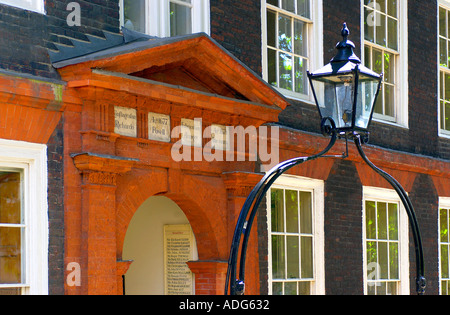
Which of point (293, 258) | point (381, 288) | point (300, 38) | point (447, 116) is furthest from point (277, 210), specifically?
point (447, 116)

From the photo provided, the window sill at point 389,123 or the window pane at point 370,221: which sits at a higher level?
the window sill at point 389,123

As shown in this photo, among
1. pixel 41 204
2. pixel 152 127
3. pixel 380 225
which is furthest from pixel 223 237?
pixel 380 225

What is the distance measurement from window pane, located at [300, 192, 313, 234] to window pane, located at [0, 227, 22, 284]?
4332mm

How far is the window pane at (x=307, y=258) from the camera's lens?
37.2ft

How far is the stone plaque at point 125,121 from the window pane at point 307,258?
11.2 ft

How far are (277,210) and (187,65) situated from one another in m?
2.49

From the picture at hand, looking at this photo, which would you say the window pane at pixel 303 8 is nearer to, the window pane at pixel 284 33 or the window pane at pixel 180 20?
the window pane at pixel 284 33

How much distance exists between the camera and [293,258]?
11.2 metres

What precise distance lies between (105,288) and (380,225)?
5528mm

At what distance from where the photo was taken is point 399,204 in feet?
43.3

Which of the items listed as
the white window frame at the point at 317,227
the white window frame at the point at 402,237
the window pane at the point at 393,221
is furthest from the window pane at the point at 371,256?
the white window frame at the point at 317,227

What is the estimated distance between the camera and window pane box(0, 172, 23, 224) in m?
8.04

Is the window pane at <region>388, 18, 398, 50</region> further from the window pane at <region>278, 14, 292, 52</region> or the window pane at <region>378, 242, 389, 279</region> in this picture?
the window pane at <region>378, 242, 389, 279</region>

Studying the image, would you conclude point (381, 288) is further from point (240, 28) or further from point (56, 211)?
point (56, 211)
